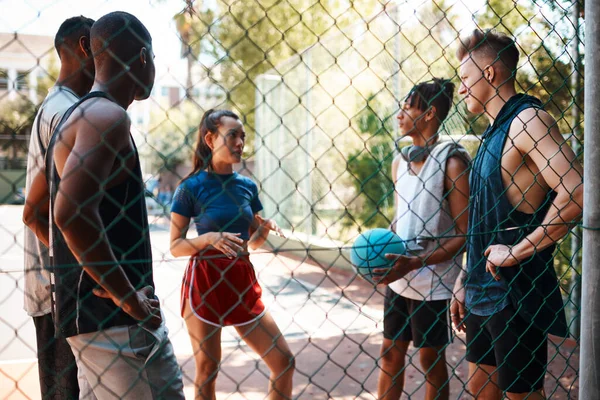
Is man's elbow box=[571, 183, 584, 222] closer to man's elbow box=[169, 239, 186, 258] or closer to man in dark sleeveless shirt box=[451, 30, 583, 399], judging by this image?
man in dark sleeveless shirt box=[451, 30, 583, 399]

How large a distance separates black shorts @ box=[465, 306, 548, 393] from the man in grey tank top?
5.83ft

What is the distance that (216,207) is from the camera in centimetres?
331

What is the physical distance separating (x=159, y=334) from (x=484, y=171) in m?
1.53

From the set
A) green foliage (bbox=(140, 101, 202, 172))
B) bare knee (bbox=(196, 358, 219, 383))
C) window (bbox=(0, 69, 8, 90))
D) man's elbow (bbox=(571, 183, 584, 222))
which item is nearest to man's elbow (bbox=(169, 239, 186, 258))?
green foliage (bbox=(140, 101, 202, 172))

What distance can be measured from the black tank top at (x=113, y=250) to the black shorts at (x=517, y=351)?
4.92ft

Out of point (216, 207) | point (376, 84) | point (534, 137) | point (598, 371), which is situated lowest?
point (598, 371)

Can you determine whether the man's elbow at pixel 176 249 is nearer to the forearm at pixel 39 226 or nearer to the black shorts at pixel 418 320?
the forearm at pixel 39 226

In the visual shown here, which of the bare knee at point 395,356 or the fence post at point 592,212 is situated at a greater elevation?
the fence post at point 592,212

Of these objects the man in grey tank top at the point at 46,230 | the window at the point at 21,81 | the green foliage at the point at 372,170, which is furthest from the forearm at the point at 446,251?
the green foliage at the point at 372,170

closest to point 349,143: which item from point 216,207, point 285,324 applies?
point 285,324

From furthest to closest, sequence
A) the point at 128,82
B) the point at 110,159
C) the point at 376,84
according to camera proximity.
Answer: the point at 376,84 → the point at 128,82 → the point at 110,159

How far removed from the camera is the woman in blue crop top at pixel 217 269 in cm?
312

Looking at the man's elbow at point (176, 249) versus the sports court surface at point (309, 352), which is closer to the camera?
the man's elbow at point (176, 249)

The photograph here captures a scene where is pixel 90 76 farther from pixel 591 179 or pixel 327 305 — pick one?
pixel 327 305
